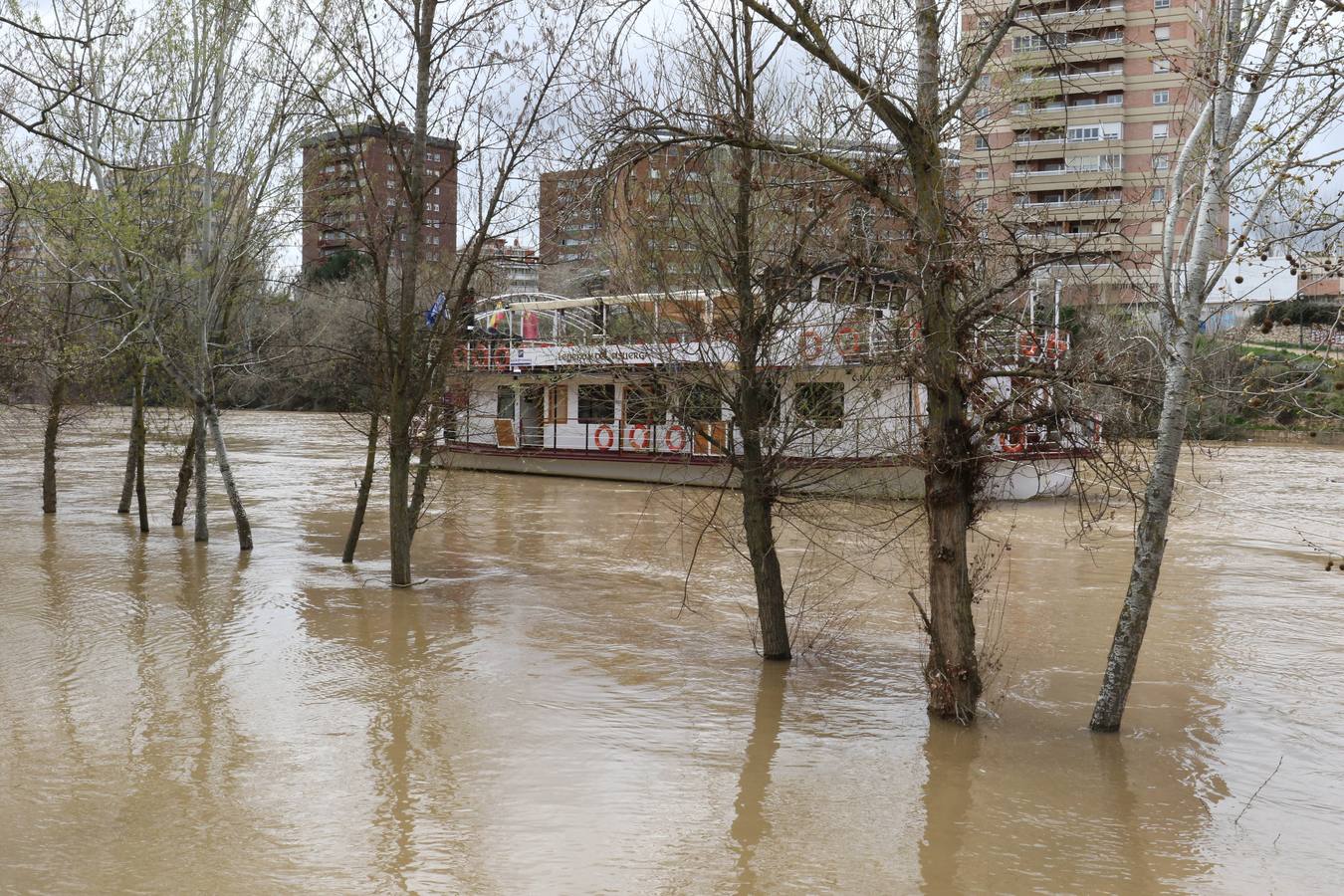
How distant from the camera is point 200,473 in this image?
16.0 m

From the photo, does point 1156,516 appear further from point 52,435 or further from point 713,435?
point 52,435

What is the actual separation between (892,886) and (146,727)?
16.6 ft

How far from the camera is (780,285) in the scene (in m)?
8.83

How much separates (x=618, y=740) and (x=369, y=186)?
22.6ft

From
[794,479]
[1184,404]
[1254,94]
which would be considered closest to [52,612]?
[794,479]

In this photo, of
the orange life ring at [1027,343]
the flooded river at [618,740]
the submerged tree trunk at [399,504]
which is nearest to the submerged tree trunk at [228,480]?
the flooded river at [618,740]

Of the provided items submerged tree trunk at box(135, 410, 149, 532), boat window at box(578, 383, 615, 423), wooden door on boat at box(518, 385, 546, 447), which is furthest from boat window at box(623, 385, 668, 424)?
wooden door on boat at box(518, 385, 546, 447)

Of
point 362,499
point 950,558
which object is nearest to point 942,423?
point 950,558

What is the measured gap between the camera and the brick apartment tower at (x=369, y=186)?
40.4 feet

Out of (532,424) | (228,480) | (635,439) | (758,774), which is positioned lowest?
(758,774)

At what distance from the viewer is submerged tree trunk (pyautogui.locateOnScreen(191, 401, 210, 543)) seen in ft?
51.3

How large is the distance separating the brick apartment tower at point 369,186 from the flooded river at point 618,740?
13.6 ft

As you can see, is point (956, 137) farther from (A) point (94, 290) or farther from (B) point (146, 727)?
(A) point (94, 290)

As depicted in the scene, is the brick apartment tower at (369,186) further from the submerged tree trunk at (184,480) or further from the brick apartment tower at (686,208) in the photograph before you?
the submerged tree trunk at (184,480)
